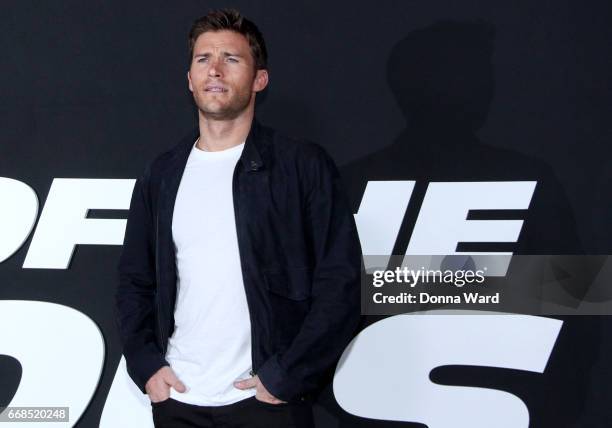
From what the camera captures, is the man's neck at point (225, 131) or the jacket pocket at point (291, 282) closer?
the jacket pocket at point (291, 282)

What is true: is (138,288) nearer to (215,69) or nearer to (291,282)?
(291,282)

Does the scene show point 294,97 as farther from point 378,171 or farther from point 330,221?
point 330,221

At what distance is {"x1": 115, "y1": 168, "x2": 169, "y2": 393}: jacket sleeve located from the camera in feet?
6.39

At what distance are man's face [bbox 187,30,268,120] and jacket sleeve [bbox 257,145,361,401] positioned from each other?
24 cm

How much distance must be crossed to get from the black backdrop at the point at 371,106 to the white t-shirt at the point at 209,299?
2.31 feet

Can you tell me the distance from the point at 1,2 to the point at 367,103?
1284mm

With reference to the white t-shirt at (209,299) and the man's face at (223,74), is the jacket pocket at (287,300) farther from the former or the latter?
the man's face at (223,74)

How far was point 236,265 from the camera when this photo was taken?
181 cm

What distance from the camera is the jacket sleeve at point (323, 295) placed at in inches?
68.2

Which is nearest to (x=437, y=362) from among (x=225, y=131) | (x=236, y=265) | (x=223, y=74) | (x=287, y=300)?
(x=287, y=300)

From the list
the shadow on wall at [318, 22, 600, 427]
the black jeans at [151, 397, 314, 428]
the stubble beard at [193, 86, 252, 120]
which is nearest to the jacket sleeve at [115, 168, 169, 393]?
the black jeans at [151, 397, 314, 428]

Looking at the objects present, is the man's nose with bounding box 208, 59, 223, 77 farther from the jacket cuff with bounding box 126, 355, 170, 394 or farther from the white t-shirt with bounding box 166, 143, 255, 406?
the jacket cuff with bounding box 126, 355, 170, 394

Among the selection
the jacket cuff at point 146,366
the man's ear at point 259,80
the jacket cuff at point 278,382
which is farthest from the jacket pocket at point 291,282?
the man's ear at point 259,80

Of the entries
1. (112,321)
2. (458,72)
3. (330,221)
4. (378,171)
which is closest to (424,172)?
(378,171)
